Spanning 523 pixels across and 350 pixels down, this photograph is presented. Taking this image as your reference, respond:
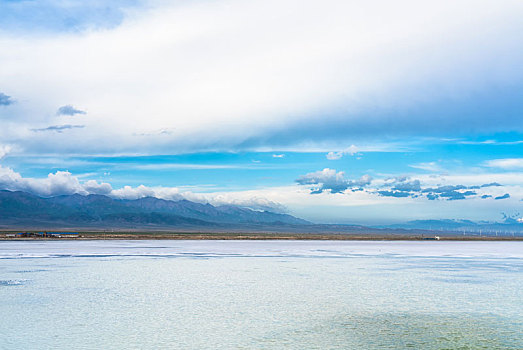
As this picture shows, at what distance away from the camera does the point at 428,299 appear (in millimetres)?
27391

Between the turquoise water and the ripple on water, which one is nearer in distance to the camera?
the turquoise water

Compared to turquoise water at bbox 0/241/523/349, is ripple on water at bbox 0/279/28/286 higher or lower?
higher

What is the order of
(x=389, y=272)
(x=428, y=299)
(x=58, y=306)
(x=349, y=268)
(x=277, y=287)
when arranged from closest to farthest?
(x=58, y=306)
(x=428, y=299)
(x=277, y=287)
(x=389, y=272)
(x=349, y=268)

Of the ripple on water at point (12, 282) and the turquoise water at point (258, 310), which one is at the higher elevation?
the ripple on water at point (12, 282)

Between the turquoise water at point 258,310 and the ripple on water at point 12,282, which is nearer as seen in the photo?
the turquoise water at point 258,310

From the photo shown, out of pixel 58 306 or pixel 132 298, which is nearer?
pixel 58 306

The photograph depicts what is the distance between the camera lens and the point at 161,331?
65.6 ft

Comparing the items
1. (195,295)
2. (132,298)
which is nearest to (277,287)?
(195,295)

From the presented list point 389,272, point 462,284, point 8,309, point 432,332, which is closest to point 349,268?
point 389,272

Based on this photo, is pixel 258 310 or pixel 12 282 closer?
pixel 258 310

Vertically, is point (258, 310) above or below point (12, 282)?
Result: below

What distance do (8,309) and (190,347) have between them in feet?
36.2

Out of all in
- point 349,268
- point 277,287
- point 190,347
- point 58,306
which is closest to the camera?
point 190,347

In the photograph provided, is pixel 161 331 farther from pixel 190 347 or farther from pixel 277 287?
pixel 277 287
